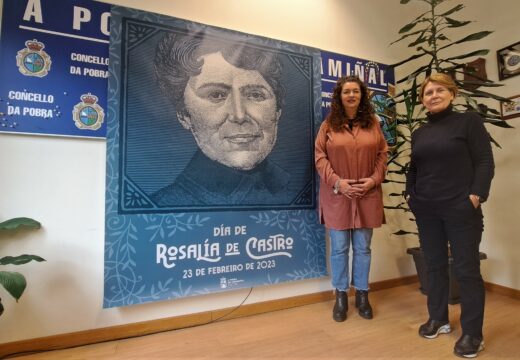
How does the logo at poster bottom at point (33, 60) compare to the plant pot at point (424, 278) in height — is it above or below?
above

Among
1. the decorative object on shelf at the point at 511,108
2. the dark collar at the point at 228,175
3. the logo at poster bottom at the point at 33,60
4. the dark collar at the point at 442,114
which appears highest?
the logo at poster bottom at the point at 33,60

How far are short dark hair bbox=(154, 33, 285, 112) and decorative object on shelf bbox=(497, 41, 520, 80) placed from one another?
64.4 inches

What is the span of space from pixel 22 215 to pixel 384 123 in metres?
2.20

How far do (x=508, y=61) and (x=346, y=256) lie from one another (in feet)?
5.76

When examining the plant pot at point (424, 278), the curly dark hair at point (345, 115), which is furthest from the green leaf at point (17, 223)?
the plant pot at point (424, 278)

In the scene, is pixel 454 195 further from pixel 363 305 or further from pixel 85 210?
pixel 85 210

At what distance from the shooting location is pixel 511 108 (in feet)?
6.32

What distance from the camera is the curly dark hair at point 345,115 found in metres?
1.64

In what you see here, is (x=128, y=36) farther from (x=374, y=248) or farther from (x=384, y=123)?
(x=374, y=248)

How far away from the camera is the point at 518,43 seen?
6.24 ft

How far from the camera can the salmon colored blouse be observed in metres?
1.59

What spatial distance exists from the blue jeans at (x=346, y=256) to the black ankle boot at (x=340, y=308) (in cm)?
4

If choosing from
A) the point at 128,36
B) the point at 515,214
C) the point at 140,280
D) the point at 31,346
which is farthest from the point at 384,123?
the point at 31,346

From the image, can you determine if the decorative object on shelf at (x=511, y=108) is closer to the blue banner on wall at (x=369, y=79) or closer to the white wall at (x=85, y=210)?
the white wall at (x=85, y=210)
